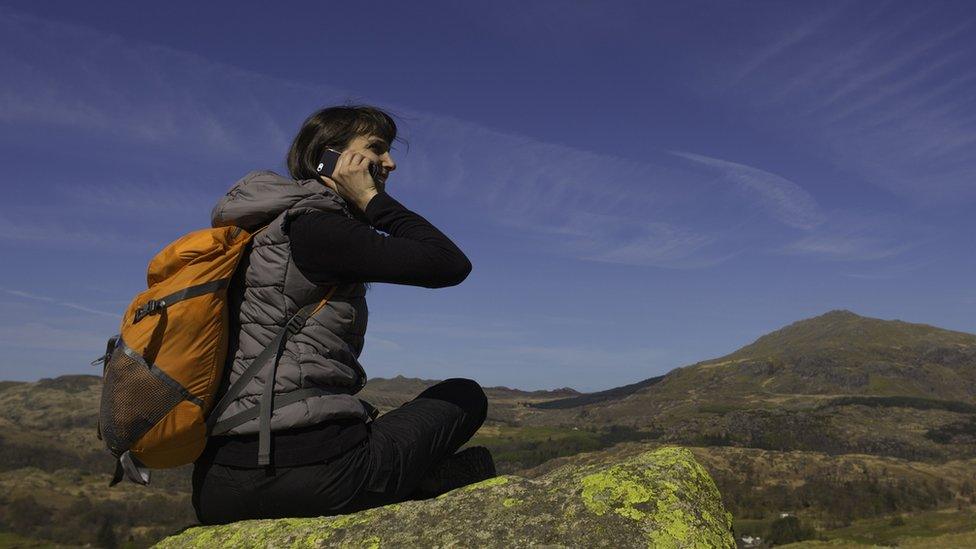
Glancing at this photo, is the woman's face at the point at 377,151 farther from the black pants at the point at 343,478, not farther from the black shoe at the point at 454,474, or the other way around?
the black shoe at the point at 454,474

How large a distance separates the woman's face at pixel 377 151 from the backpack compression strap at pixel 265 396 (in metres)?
1.43

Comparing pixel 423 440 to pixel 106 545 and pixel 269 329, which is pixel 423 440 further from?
pixel 106 545

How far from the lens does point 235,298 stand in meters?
4.67

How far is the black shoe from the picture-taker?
17.1 feet

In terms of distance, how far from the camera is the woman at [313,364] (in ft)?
14.4

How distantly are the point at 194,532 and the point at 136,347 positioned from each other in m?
1.70

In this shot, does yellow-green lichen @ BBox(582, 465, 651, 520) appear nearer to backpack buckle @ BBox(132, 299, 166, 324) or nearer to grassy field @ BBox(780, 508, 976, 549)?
backpack buckle @ BBox(132, 299, 166, 324)

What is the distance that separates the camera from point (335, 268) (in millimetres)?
4441

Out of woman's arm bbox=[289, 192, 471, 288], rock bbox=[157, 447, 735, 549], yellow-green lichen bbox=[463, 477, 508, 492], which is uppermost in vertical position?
woman's arm bbox=[289, 192, 471, 288]

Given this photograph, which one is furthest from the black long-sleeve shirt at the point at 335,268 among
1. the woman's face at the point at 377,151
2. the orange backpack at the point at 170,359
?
the woman's face at the point at 377,151

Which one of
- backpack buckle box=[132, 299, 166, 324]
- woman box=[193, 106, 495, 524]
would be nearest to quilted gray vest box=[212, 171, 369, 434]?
woman box=[193, 106, 495, 524]

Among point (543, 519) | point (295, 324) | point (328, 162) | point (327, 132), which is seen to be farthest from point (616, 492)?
point (327, 132)

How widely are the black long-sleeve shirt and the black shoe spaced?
95 cm

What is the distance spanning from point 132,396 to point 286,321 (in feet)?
3.48
